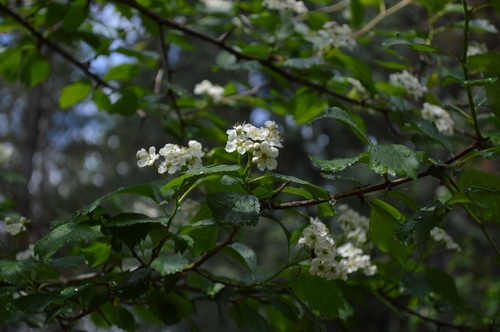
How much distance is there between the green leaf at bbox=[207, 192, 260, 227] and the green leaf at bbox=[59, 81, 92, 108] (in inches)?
→ 64.2

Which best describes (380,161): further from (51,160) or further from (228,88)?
(51,160)

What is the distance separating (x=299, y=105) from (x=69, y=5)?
96 cm

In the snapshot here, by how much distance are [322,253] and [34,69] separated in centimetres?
167

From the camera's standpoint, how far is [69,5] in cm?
216

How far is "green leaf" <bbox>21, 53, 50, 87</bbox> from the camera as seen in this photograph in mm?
2445

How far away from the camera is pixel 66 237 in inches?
45.1

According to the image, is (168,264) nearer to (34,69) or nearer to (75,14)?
(75,14)

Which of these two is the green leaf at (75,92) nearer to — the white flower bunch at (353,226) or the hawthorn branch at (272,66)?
the hawthorn branch at (272,66)

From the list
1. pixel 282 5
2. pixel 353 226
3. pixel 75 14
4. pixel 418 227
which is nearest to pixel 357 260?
pixel 353 226

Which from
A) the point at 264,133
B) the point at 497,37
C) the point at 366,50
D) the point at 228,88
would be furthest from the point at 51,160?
the point at 264,133

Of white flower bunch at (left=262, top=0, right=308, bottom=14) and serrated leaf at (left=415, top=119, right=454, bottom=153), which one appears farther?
white flower bunch at (left=262, top=0, right=308, bottom=14)

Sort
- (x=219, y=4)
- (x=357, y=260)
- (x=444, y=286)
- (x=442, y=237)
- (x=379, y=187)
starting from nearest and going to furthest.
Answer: (x=379, y=187), (x=357, y=260), (x=444, y=286), (x=442, y=237), (x=219, y=4)

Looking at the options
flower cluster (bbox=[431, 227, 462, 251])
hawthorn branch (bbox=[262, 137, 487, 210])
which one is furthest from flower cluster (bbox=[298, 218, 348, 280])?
flower cluster (bbox=[431, 227, 462, 251])

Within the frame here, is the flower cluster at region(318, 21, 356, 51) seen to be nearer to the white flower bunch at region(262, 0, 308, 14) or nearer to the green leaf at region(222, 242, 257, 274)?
the white flower bunch at region(262, 0, 308, 14)
